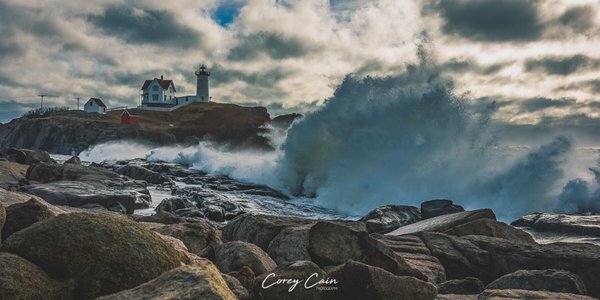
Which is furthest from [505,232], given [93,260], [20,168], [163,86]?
[163,86]

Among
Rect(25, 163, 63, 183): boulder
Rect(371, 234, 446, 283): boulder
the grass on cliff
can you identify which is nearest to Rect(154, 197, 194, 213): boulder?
Rect(25, 163, 63, 183): boulder

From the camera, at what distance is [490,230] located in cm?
1009

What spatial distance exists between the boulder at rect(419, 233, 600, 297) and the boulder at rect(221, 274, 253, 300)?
4.41m

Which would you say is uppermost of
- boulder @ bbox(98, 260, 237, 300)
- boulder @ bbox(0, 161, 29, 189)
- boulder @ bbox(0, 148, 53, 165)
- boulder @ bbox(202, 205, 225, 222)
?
boulder @ bbox(0, 148, 53, 165)

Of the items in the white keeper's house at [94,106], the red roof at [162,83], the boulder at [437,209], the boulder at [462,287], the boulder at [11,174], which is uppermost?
the red roof at [162,83]

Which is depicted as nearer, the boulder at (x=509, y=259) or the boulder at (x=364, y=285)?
the boulder at (x=364, y=285)

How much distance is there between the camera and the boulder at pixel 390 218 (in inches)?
549

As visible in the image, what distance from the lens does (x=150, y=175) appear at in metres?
29.2

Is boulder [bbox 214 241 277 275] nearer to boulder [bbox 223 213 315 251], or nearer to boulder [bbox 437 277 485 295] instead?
boulder [bbox 223 213 315 251]

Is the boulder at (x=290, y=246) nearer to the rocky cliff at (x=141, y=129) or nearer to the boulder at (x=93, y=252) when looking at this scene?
the boulder at (x=93, y=252)

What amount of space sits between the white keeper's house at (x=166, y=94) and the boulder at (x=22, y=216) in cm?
10270

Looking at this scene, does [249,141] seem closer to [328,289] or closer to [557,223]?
[557,223]

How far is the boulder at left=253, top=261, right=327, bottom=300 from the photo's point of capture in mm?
4691

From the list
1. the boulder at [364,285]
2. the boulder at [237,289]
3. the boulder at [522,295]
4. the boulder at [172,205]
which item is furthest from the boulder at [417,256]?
the boulder at [172,205]
